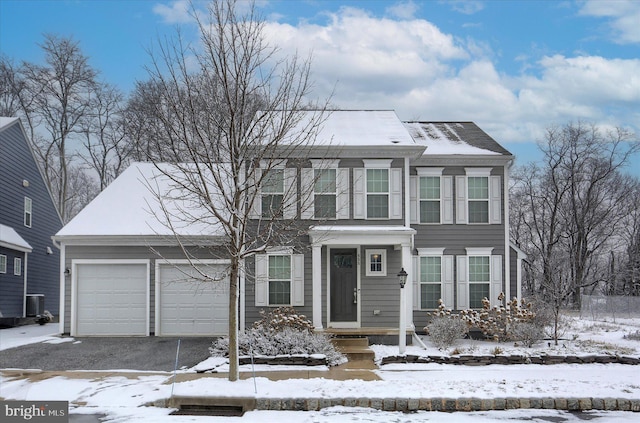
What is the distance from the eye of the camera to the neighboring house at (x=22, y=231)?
75.8 ft

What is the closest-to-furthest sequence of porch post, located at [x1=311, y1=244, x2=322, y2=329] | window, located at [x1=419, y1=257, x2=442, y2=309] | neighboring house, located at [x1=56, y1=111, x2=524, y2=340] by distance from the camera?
porch post, located at [x1=311, y1=244, x2=322, y2=329] < neighboring house, located at [x1=56, y1=111, x2=524, y2=340] < window, located at [x1=419, y1=257, x2=442, y2=309]

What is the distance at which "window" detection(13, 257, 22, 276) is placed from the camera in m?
23.8

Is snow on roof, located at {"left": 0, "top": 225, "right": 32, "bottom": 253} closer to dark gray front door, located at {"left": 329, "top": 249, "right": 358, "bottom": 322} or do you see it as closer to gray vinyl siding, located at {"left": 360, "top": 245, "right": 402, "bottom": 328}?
dark gray front door, located at {"left": 329, "top": 249, "right": 358, "bottom": 322}

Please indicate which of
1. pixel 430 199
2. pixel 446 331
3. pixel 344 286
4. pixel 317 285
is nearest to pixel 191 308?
pixel 317 285

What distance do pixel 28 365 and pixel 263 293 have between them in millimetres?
5985

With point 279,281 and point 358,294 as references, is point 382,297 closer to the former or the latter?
point 358,294

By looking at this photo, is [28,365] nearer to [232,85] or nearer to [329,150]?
[232,85]

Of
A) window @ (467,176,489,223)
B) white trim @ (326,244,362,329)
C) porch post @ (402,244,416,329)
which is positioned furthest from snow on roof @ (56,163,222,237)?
window @ (467,176,489,223)

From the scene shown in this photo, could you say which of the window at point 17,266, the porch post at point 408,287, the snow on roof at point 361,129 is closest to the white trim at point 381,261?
the porch post at point 408,287

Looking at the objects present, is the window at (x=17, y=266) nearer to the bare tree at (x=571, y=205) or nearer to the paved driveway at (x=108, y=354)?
the paved driveway at (x=108, y=354)

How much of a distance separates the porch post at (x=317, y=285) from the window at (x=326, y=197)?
3.79ft

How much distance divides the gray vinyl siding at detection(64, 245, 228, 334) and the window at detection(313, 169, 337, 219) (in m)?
2.98

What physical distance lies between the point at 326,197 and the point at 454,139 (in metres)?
5.15

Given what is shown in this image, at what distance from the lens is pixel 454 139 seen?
2002 cm
